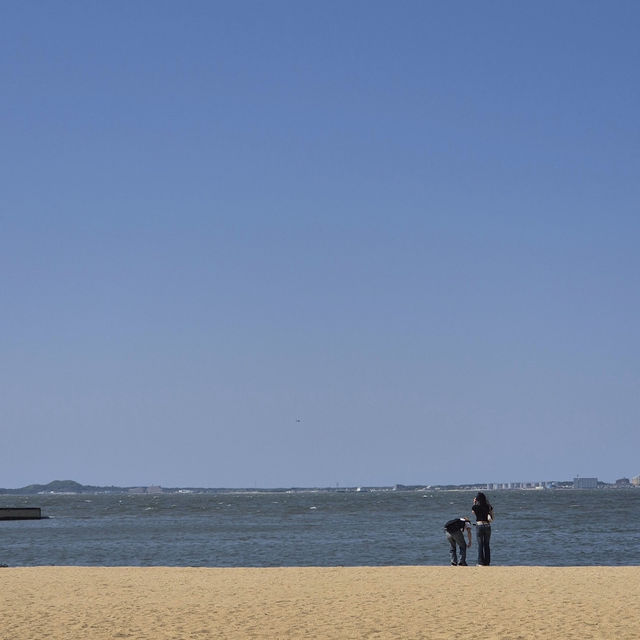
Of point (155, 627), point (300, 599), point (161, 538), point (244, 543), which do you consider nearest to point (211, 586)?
point (300, 599)

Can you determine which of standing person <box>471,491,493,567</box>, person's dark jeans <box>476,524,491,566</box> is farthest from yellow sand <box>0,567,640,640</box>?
standing person <box>471,491,493,567</box>

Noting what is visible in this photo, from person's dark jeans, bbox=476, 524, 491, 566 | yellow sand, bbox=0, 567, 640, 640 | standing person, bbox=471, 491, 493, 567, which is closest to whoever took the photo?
yellow sand, bbox=0, 567, 640, 640

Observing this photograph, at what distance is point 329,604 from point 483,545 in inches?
363

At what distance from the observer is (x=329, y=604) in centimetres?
1984

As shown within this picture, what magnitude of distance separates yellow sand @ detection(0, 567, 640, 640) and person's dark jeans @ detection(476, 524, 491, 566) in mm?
1480

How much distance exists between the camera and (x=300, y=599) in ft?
67.9

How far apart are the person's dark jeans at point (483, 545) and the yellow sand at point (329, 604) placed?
58.3 inches

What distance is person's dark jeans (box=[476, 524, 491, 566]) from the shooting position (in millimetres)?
27672

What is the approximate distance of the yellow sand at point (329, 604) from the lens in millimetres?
16859

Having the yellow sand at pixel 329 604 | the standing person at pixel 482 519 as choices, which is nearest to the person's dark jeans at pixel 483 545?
the standing person at pixel 482 519

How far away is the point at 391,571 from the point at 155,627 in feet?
31.6

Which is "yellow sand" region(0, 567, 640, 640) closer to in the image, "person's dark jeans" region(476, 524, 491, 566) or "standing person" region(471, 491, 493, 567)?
"person's dark jeans" region(476, 524, 491, 566)

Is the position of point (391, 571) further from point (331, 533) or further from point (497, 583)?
point (331, 533)

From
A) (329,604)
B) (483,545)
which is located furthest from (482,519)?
(329,604)
